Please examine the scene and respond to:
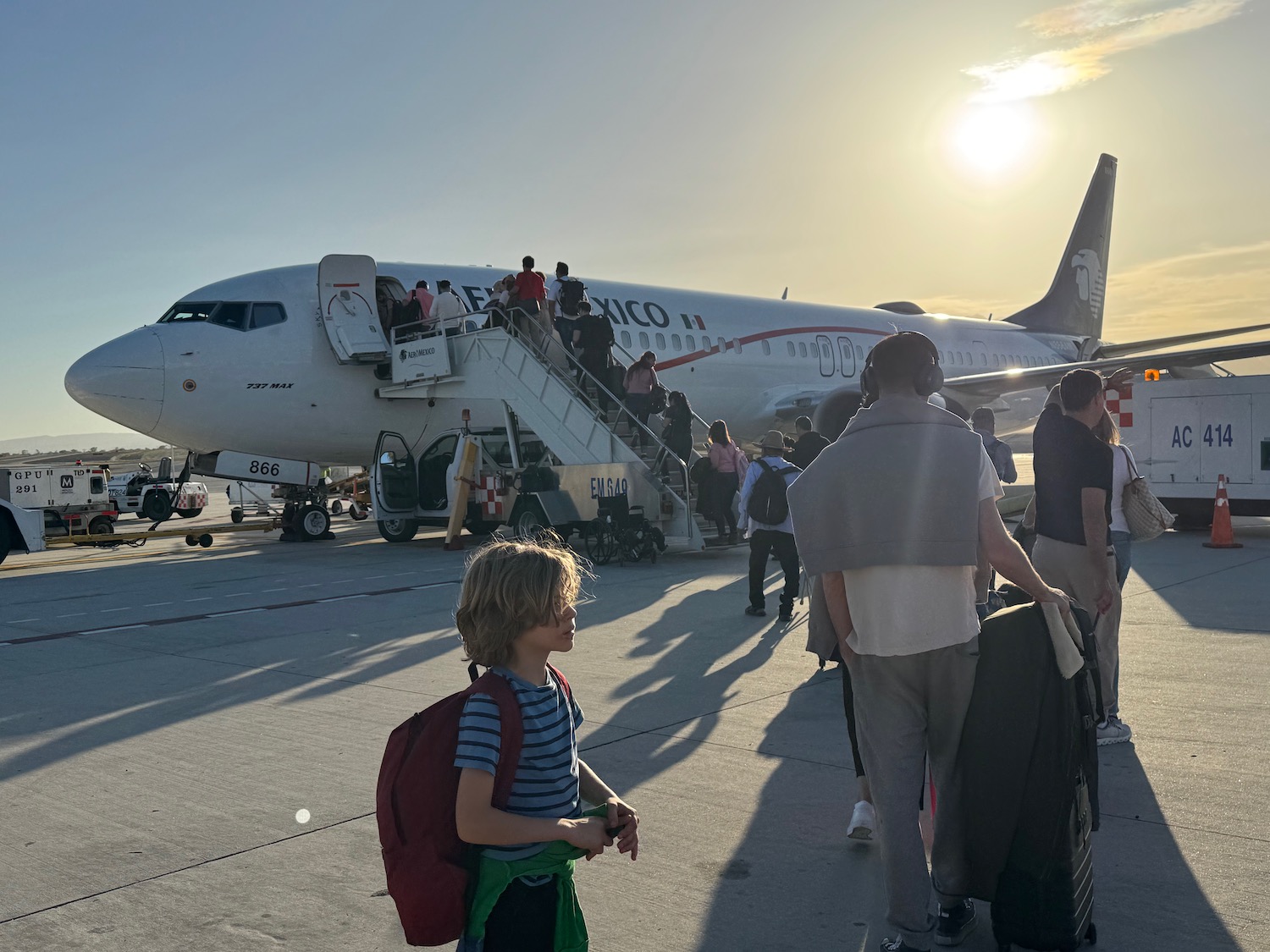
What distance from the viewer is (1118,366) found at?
52.1 feet

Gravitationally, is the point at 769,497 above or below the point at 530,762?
above

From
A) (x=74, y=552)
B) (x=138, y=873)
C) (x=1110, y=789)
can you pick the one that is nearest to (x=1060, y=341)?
(x=74, y=552)

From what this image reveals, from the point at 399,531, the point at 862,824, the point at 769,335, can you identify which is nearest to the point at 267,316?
the point at 399,531

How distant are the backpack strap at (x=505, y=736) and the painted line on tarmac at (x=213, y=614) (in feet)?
25.3

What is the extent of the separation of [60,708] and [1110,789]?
536cm

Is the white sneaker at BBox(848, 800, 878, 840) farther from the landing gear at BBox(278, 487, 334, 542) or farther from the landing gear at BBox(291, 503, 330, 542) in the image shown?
the landing gear at BBox(291, 503, 330, 542)

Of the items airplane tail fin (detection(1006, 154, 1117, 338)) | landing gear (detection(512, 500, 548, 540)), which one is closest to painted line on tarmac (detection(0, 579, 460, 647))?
landing gear (detection(512, 500, 548, 540))

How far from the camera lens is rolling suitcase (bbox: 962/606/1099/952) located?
291 cm

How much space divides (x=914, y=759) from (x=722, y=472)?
31.2 feet

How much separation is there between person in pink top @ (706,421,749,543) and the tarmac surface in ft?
10.6

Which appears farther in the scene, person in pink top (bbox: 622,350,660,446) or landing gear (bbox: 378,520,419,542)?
landing gear (bbox: 378,520,419,542)

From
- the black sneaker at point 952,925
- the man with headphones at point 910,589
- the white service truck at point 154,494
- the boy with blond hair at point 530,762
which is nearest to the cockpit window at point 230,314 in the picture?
the white service truck at point 154,494

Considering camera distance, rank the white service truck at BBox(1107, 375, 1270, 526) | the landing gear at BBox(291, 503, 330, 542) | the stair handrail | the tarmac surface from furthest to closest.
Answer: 1. the landing gear at BBox(291, 503, 330, 542)
2. the white service truck at BBox(1107, 375, 1270, 526)
3. the stair handrail
4. the tarmac surface

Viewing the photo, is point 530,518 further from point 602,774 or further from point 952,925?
point 952,925
